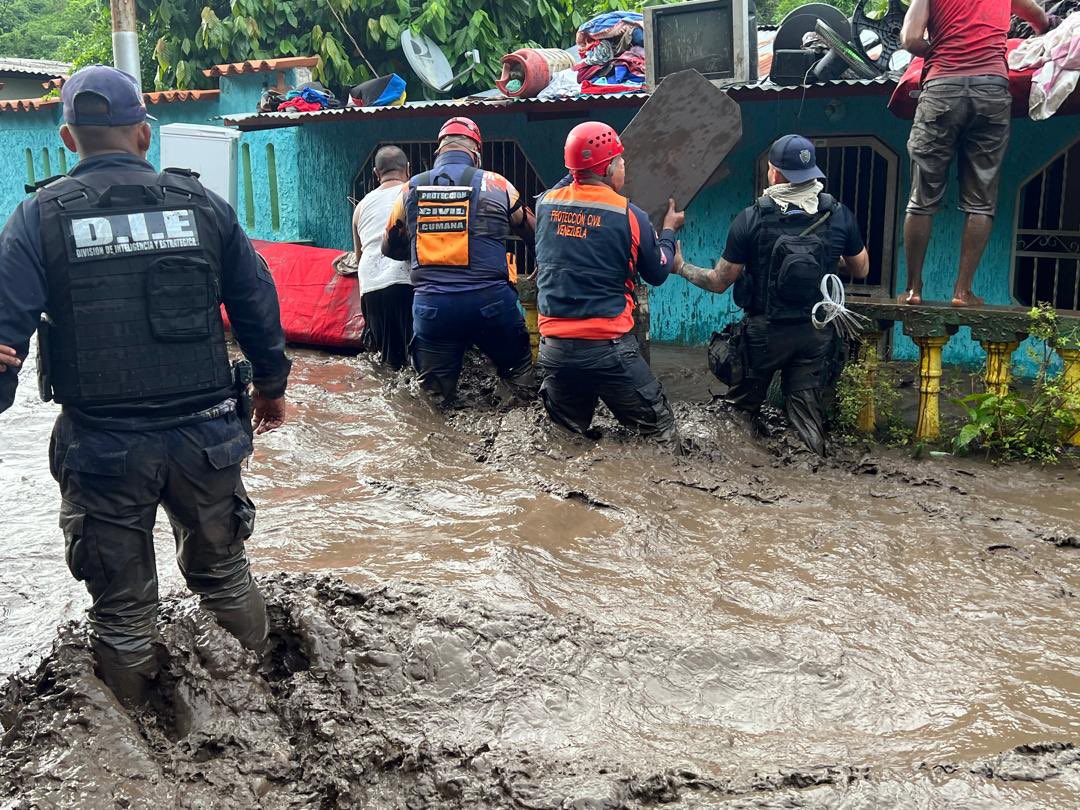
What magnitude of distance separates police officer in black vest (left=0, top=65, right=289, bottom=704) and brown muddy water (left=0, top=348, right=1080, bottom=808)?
13.3 inches

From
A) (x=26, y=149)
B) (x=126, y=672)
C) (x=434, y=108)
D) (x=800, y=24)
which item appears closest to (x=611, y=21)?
(x=434, y=108)

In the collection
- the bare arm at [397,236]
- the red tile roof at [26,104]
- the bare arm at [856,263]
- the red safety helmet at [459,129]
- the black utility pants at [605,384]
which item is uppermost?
the red tile roof at [26,104]

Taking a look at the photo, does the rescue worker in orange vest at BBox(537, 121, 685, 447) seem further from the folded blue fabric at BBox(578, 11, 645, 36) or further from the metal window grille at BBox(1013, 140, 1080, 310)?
the folded blue fabric at BBox(578, 11, 645, 36)

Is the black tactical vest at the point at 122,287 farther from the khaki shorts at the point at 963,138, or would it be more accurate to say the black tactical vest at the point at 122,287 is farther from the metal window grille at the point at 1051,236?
the metal window grille at the point at 1051,236

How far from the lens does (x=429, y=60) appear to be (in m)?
12.4

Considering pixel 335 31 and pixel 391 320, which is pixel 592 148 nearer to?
pixel 391 320

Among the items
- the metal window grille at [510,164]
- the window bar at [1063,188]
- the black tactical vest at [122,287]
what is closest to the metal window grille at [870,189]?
the window bar at [1063,188]

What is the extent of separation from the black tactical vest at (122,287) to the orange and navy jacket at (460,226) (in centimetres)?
327

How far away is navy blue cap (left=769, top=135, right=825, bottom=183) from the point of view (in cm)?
572

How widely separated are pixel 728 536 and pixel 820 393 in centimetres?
161

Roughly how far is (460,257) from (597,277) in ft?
3.76

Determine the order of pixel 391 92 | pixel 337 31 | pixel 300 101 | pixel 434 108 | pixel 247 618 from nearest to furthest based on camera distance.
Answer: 1. pixel 247 618
2. pixel 434 108
3. pixel 391 92
4. pixel 300 101
5. pixel 337 31

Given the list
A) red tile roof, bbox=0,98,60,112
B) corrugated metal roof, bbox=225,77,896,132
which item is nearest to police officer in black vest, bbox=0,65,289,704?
corrugated metal roof, bbox=225,77,896,132

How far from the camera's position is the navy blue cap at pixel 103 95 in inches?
127
